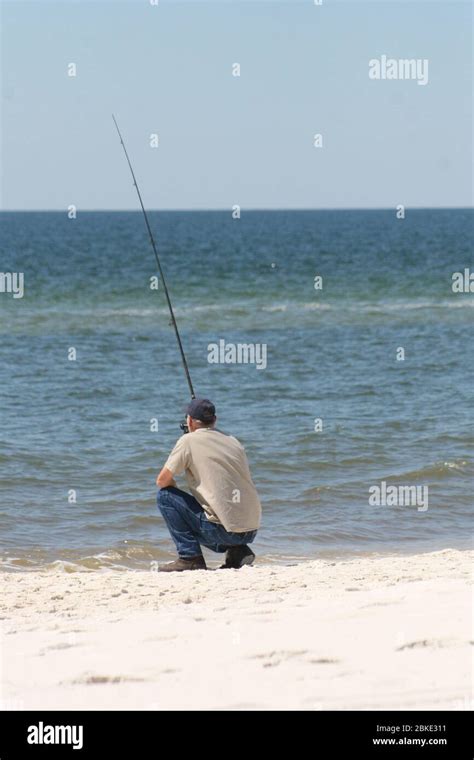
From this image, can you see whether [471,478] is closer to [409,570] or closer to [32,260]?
[409,570]

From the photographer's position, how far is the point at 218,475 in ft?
22.8

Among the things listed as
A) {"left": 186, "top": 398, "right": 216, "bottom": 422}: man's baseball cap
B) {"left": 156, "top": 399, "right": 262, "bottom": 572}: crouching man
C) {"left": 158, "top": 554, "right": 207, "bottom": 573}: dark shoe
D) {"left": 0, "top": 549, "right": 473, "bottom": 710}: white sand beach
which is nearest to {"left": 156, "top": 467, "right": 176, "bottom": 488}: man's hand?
{"left": 156, "top": 399, "right": 262, "bottom": 572}: crouching man

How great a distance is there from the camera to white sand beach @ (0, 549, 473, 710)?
458 centimetres

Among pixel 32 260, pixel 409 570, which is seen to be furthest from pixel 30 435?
pixel 32 260

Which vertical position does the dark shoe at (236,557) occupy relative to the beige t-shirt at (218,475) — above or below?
below

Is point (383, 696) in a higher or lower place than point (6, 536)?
higher

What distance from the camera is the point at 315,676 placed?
4.71 m

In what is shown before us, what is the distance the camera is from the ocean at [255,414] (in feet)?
30.1

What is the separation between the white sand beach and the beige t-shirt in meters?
0.46

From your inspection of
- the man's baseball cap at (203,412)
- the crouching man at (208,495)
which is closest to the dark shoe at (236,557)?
the crouching man at (208,495)

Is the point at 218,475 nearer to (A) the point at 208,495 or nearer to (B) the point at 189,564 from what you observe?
(A) the point at 208,495

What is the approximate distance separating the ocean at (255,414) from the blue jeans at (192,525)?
1226 millimetres

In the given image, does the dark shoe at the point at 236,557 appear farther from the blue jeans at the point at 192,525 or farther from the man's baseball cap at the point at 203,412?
the man's baseball cap at the point at 203,412

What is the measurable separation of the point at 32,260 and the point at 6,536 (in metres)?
37.9
